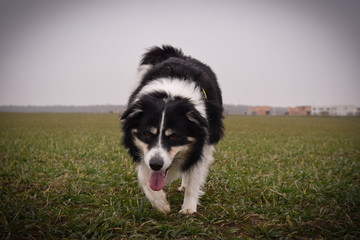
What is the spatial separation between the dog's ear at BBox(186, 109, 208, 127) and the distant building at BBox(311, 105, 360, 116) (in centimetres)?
8613

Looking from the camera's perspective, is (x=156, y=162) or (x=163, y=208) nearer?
(x=156, y=162)

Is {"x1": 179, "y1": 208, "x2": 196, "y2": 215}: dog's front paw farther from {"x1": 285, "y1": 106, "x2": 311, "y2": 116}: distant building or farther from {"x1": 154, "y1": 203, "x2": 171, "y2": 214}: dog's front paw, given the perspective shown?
{"x1": 285, "y1": 106, "x2": 311, "y2": 116}: distant building

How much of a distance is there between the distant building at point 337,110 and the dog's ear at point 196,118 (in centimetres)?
8613

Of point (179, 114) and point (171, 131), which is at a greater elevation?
point (179, 114)

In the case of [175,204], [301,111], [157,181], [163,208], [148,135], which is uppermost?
[301,111]

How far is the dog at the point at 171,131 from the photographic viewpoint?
11.0ft

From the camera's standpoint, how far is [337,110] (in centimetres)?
8988

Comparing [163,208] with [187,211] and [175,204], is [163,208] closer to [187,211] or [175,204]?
[187,211]

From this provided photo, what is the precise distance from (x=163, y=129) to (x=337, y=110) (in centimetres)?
10137

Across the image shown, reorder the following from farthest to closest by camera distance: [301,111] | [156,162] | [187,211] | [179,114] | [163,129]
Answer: [301,111] < [187,211] < [179,114] < [163,129] < [156,162]

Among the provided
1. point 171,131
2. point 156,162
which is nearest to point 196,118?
point 171,131

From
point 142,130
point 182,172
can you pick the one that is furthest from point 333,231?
point 142,130

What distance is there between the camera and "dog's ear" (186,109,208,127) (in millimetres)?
3377

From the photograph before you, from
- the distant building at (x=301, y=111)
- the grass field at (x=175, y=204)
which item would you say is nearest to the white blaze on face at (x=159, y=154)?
the grass field at (x=175, y=204)
